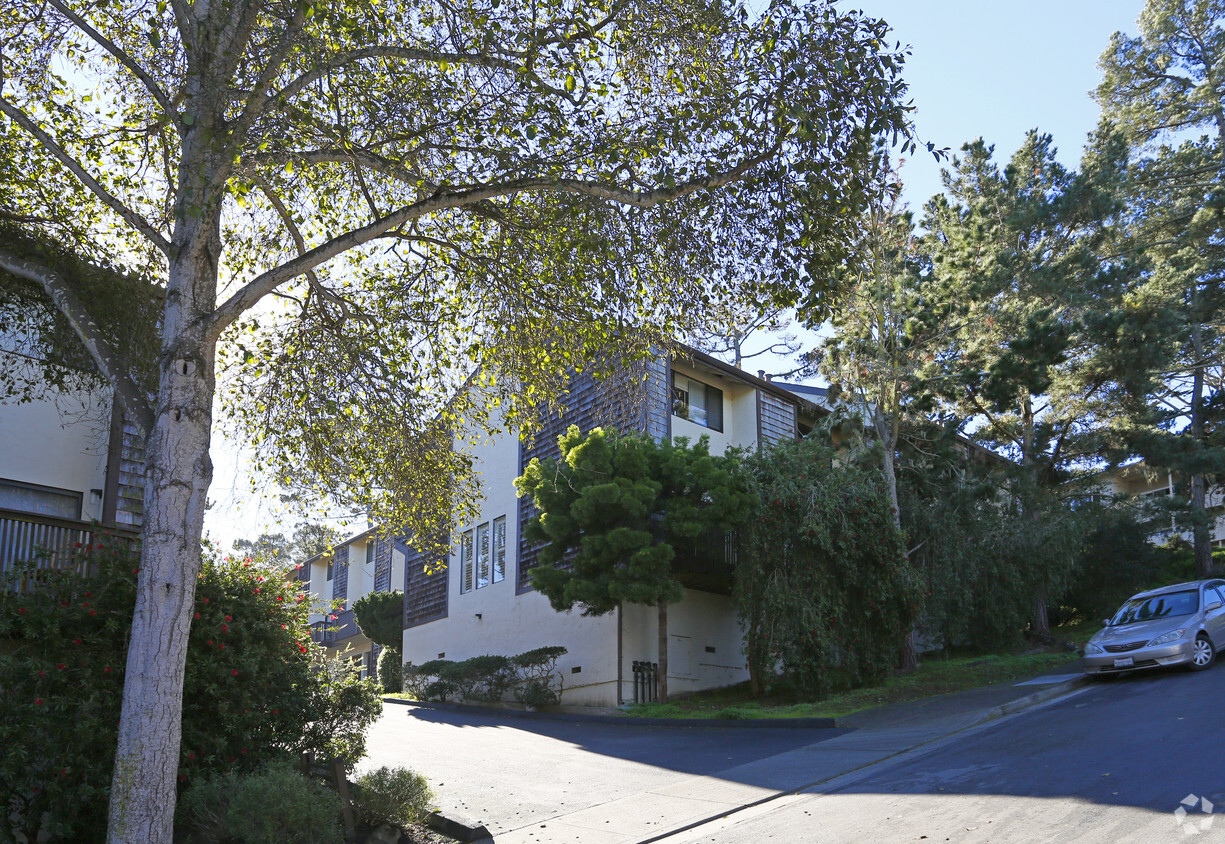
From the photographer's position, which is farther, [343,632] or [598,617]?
[343,632]

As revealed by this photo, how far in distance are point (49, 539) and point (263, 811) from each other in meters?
5.12

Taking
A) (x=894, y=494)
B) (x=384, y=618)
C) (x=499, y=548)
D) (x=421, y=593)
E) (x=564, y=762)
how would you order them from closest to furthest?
(x=564, y=762)
(x=894, y=494)
(x=499, y=548)
(x=421, y=593)
(x=384, y=618)

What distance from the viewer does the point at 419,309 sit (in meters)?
12.1

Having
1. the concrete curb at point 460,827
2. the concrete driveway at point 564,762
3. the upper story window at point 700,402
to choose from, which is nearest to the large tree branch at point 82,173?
the concrete curb at point 460,827

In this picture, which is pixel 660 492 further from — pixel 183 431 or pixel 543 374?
Result: pixel 183 431

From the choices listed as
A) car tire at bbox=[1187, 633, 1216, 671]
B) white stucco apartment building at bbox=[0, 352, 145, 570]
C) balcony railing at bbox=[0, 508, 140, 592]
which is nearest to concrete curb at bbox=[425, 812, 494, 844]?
balcony railing at bbox=[0, 508, 140, 592]

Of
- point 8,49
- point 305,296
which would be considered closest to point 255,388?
point 305,296

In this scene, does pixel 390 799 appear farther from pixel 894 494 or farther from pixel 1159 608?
pixel 1159 608

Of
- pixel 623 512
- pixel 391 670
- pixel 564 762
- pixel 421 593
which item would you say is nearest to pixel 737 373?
pixel 623 512

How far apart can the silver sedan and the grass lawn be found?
187 centimetres

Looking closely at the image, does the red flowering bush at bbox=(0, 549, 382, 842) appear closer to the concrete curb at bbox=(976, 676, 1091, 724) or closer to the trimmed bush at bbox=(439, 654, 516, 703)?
the concrete curb at bbox=(976, 676, 1091, 724)

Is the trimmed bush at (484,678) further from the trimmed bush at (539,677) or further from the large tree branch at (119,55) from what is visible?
the large tree branch at (119,55)

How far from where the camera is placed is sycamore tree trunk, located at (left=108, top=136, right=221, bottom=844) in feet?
24.0

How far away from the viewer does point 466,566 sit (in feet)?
90.2
